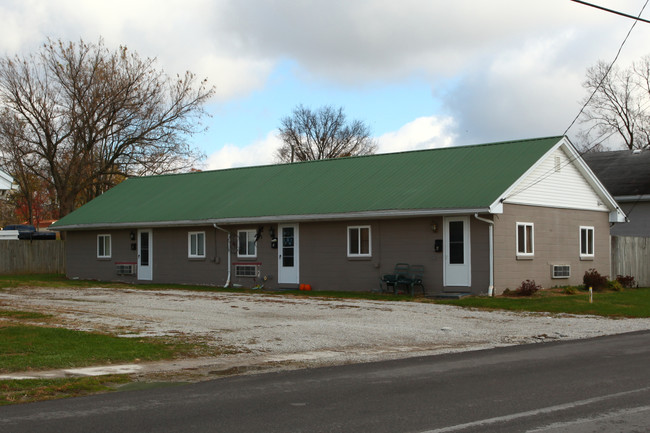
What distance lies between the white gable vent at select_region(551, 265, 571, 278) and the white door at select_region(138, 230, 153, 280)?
1706 centimetres

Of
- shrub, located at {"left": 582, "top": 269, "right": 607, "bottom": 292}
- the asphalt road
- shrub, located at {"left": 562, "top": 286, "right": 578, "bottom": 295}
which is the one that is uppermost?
shrub, located at {"left": 582, "top": 269, "right": 607, "bottom": 292}

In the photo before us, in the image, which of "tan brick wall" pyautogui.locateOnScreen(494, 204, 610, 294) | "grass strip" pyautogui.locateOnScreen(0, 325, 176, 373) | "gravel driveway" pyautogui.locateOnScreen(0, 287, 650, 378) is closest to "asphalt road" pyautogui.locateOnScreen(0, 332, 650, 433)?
"gravel driveway" pyautogui.locateOnScreen(0, 287, 650, 378)

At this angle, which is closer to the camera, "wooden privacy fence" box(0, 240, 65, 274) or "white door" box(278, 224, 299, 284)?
"white door" box(278, 224, 299, 284)

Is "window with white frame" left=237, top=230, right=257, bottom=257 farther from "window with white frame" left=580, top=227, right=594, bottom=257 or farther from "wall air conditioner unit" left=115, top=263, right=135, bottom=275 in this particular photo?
"window with white frame" left=580, top=227, right=594, bottom=257

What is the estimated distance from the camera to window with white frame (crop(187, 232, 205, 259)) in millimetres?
32250

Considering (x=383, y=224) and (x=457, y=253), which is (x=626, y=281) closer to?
(x=457, y=253)

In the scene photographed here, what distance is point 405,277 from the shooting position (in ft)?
84.2

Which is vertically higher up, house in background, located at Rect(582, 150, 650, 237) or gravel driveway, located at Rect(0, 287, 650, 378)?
house in background, located at Rect(582, 150, 650, 237)

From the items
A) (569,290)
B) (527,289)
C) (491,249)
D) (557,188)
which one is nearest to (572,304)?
(527,289)

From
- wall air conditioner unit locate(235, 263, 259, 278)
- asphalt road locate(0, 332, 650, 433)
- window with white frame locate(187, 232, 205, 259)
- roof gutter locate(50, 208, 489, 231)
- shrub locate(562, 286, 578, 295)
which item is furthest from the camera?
window with white frame locate(187, 232, 205, 259)

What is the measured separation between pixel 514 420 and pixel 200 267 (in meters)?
25.6

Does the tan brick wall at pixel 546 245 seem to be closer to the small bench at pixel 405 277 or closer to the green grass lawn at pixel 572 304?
the green grass lawn at pixel 572 304

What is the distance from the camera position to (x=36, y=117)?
45.9 m

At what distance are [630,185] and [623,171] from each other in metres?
2.29
